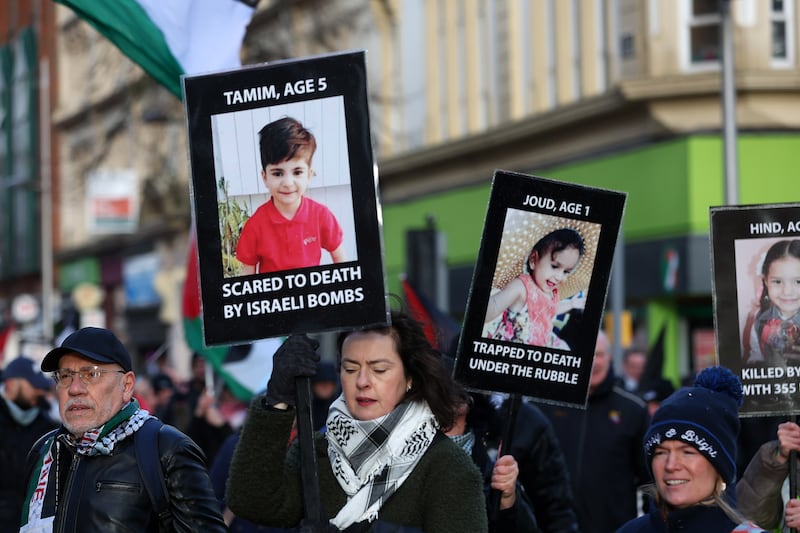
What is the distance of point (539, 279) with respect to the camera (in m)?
6.13

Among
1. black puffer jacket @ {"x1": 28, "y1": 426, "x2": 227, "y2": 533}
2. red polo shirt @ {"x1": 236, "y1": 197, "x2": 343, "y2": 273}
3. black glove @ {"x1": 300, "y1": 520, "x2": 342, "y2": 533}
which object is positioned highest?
red polo shirt @ {"x1": 236, "y1": 197, "x2": 343, "y2": 273}

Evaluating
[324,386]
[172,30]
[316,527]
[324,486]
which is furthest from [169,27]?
[316,527]

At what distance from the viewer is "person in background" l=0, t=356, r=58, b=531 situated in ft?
33.3

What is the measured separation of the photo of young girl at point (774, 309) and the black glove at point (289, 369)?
2145 millimetres

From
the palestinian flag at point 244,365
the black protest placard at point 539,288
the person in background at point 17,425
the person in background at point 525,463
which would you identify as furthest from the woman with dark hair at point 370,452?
the palestinian flag at point 244,365

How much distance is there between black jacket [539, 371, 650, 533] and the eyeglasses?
4161mm

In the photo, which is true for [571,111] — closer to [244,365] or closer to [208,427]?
[208,427]

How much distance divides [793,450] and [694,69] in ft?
58.4

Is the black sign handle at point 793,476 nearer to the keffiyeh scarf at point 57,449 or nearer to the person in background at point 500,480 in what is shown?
the person in background at point 500,480

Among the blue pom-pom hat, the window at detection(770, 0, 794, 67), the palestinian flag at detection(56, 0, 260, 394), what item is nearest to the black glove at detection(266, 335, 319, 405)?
the blue pom-pom hat

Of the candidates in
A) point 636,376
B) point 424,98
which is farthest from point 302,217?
point 424,98

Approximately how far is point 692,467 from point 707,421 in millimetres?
166

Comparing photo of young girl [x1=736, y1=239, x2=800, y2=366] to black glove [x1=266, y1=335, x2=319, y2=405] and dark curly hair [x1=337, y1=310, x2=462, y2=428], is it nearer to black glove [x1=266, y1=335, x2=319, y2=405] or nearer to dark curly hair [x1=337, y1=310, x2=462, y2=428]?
dark curly hair [x1=337, y1=310, x2=462, y2=428]

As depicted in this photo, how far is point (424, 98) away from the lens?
31.0 meters
